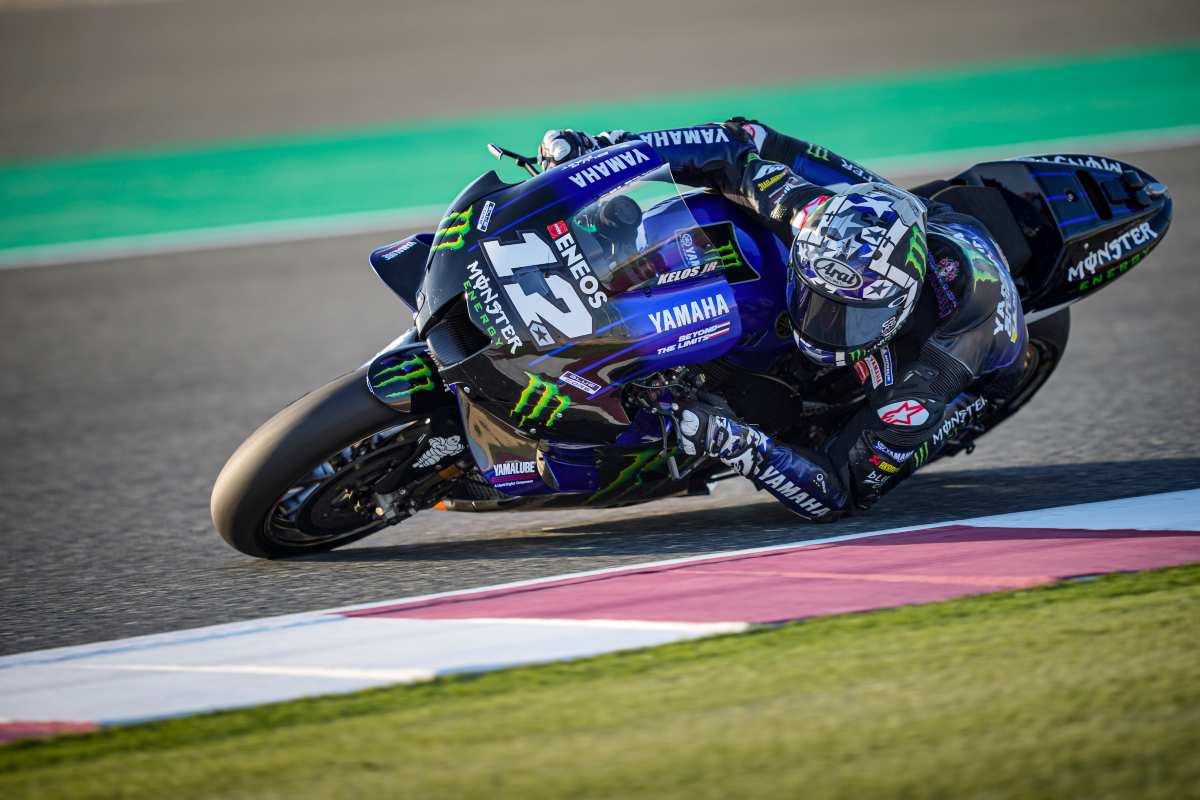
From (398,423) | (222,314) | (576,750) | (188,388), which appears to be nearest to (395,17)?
(222,314)

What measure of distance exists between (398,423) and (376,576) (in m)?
0.58

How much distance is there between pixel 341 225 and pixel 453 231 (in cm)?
908

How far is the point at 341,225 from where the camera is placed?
45.4ft

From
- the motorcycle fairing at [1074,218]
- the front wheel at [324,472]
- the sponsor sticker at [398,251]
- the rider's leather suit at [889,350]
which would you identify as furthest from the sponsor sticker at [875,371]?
the sponsor sticker at [398,251]

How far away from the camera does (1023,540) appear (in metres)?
5.00

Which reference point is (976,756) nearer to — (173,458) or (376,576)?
(376,576)

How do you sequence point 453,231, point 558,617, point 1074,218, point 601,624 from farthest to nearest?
point 1074,218, point 453,231, point 558,617, point 601,624

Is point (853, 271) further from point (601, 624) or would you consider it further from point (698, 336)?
point (601, 624)

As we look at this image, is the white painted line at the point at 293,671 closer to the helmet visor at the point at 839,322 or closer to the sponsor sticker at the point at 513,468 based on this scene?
the sponsor sticker at the point at 513,468

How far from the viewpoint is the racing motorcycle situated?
493 cm

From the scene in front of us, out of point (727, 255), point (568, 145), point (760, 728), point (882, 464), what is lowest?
point (760, 728)

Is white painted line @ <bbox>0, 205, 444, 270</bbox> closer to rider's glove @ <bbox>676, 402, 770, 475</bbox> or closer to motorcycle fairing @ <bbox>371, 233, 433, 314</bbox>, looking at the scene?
motorcycle fairing @ <bbox>371, 233, 433, 314</bbox>

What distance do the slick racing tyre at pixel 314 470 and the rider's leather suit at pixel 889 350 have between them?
1387 millimetres

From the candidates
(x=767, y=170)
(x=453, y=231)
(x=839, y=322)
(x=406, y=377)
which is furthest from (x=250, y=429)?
(x=839, y=322)
